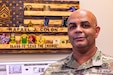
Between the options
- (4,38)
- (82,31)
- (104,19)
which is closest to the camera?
(82,31)

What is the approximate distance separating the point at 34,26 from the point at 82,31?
640mm

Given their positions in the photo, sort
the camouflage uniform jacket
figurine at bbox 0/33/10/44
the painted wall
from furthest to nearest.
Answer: the painted wall, figurine at bbox 0/33/10/44, the camouflage uniform jacket

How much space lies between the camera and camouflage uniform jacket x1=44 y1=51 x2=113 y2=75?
123 centimetres

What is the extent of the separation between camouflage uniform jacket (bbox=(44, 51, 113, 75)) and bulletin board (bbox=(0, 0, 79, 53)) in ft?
1.62

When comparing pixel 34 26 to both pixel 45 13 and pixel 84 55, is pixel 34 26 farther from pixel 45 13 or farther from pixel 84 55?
pixel 84 55

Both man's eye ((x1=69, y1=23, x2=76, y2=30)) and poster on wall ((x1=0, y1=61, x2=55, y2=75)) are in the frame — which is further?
poster on wall ((x1=0, y1=61, x2=55, y2=75))

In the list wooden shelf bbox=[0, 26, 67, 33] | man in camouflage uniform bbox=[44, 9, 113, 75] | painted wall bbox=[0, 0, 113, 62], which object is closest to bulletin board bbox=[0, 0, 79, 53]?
wooden shelf bbox=[0, 26, 67, 33]

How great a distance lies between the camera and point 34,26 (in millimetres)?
1803

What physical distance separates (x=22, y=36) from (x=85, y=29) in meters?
0.67

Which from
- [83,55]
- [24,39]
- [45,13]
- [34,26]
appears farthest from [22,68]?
[83,55]

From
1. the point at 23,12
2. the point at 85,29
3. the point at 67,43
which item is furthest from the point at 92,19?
the point at 23,12

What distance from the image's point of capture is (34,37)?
5.89 feet

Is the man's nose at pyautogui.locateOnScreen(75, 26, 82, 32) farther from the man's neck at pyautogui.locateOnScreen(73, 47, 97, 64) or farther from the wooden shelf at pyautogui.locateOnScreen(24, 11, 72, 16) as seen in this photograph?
the wooden shelf at pyautogui.locateOnScreen(24, 11, 72, 16)

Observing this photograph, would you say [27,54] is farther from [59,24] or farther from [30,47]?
[59,24]
